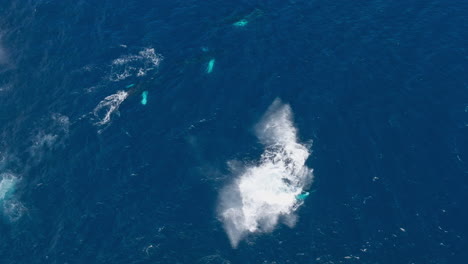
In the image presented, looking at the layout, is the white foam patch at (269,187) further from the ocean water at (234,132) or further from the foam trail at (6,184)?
the foam trail at (6,184)

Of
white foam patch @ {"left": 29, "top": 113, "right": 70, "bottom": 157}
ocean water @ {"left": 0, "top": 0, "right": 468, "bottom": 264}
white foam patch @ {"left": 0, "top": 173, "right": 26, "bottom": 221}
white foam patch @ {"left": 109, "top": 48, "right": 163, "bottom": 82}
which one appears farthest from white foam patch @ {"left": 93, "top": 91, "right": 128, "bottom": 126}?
white foam patch @ {"left": 0, "top": 173, "right": 26, "bottom": 221}

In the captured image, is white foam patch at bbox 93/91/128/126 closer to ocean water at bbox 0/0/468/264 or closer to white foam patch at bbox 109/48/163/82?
ocean water at bbox 0/0/468/264

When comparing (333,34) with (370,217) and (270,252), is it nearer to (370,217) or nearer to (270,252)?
(370,217)

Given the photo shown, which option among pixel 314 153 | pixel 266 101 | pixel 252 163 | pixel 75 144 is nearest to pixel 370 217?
pixel 314 153

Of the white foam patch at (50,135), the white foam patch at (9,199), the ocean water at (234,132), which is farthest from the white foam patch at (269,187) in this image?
the white foam patch at (9,199)

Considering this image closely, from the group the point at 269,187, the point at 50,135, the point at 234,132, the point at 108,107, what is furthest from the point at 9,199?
the point at 269,187
